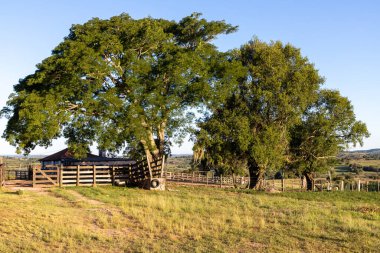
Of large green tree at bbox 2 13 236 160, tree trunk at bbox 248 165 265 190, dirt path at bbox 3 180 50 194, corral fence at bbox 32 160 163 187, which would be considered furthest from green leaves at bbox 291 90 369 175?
dirt path at bbox 3 180 50 194

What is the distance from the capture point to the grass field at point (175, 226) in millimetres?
12477

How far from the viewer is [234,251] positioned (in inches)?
468

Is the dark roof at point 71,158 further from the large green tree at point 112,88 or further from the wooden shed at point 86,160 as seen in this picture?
the large green tree at point 112,88

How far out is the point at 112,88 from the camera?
29453 millimetres

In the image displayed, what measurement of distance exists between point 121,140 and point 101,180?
4959 mm

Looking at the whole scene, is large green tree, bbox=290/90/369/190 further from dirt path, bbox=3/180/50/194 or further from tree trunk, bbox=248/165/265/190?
dirt path, bbox=3/180/50/194

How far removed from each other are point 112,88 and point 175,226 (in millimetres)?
16480

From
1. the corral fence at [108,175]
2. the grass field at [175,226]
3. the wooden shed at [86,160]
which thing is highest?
the wooden shed at [86,160]

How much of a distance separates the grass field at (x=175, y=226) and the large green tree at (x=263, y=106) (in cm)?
1188

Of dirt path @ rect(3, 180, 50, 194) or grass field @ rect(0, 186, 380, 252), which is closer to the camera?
grass field @ rect(0, 186, 380, 252)

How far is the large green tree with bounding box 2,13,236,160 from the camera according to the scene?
2772cm

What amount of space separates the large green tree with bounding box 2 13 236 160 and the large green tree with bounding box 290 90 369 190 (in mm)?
11981

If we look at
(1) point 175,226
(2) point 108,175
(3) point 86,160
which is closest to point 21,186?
(2) point 108,175

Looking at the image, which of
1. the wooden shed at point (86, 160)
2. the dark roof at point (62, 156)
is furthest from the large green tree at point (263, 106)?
the dark roof at point (62, 156)
